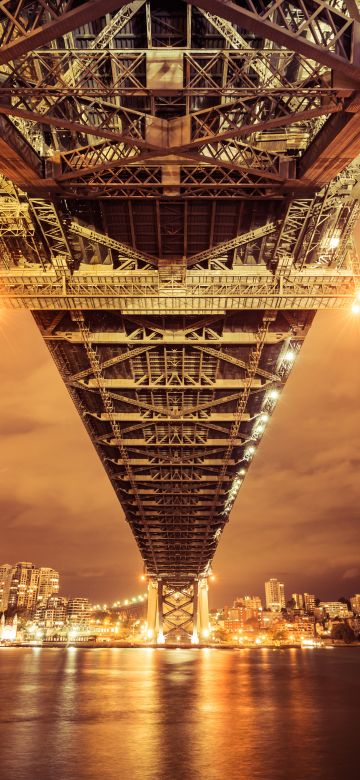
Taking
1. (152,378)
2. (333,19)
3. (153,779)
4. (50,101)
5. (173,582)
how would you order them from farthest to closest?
(173,582)
(152,378)
(50,101)
(153,779)
(333,19)

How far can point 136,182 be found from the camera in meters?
13.4

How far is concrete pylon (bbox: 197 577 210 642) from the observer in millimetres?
79456

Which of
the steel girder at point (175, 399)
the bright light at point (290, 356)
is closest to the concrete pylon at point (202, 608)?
the steel girder at point (175, 399)

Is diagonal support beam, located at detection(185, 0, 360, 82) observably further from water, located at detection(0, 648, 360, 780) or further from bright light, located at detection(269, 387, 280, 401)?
bright light, located at detection(269, 387, 280, 401)

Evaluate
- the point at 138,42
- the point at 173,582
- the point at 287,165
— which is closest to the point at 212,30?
the point at 138,42

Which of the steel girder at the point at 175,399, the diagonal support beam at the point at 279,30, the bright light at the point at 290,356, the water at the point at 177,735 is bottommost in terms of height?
the water at the point at 177,735

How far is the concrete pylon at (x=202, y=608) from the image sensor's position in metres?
79.5

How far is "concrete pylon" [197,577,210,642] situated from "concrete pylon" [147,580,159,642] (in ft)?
20.6

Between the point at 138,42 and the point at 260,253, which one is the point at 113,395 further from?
the point at 138,42

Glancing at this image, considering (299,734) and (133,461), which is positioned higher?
(133,461)

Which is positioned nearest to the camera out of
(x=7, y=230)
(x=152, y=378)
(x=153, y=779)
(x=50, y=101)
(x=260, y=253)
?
(x=153, y=779)

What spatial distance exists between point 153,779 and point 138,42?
50.5 feet

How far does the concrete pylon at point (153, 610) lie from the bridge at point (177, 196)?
175ft

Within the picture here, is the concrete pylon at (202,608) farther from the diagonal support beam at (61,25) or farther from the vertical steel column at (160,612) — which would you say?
the diagonal support beam at (61,25)
